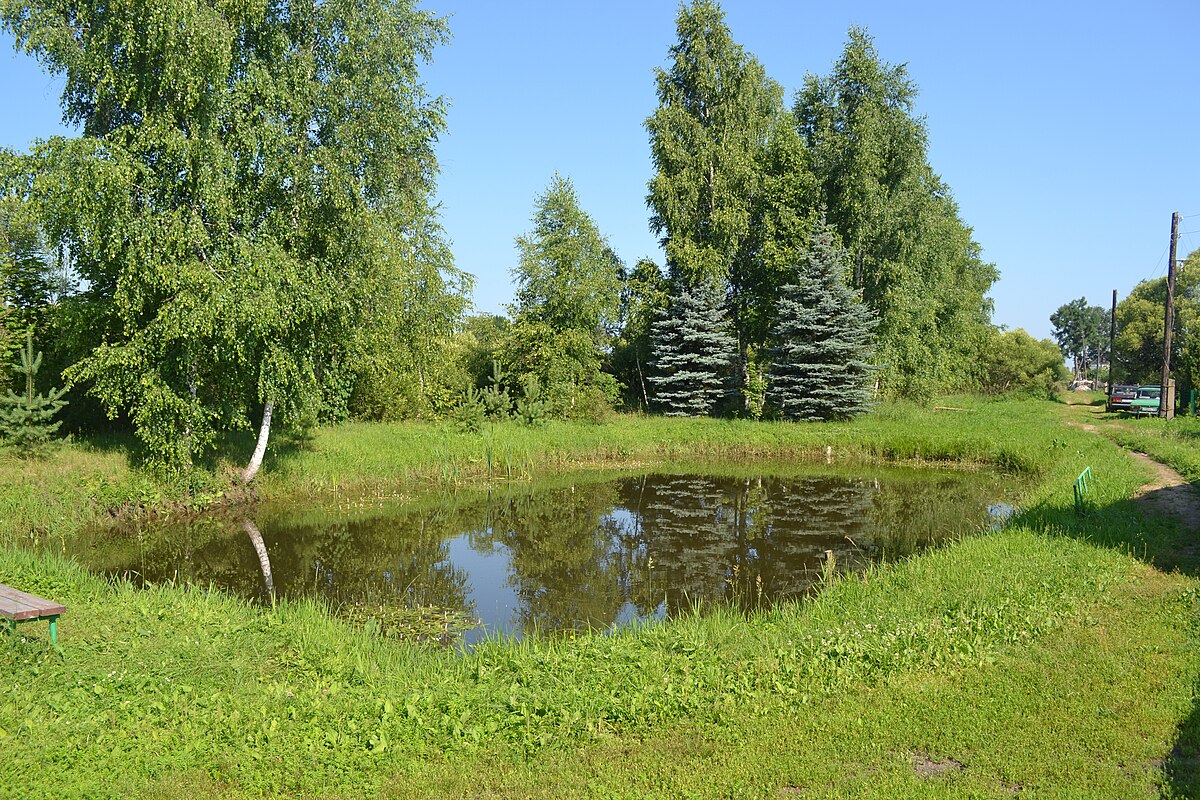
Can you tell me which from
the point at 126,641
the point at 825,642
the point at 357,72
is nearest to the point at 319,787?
the point at 126,641

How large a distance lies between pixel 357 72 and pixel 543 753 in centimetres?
1672

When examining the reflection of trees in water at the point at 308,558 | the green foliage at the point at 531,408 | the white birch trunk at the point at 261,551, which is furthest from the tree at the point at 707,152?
the white birch trunk at the point at 261,551

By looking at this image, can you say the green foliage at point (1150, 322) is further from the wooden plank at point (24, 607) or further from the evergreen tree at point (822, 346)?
the wooden plank at point (24, 607)

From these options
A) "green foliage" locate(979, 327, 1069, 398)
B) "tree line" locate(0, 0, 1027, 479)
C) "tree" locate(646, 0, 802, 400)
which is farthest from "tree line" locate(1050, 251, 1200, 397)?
"tree" locate(646, 0, 802, 400)

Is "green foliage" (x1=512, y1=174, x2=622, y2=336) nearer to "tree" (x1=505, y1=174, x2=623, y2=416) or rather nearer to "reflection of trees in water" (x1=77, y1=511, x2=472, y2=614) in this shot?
"tree" (x1=505, y1=174, x2=623, y2=416)

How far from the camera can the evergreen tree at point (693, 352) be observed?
1223 inches

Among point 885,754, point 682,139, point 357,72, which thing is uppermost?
point 682,139

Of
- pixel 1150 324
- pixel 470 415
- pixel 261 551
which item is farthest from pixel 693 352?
pixel 1150 324

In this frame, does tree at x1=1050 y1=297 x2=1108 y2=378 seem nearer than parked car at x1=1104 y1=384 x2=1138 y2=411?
No

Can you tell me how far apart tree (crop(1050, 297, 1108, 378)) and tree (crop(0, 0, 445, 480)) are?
444ft

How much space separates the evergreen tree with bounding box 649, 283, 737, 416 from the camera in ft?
102

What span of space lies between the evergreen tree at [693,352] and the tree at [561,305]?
2.75 meters

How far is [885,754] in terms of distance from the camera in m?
5.41

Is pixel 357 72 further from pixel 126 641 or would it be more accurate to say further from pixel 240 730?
pixel 240 730
